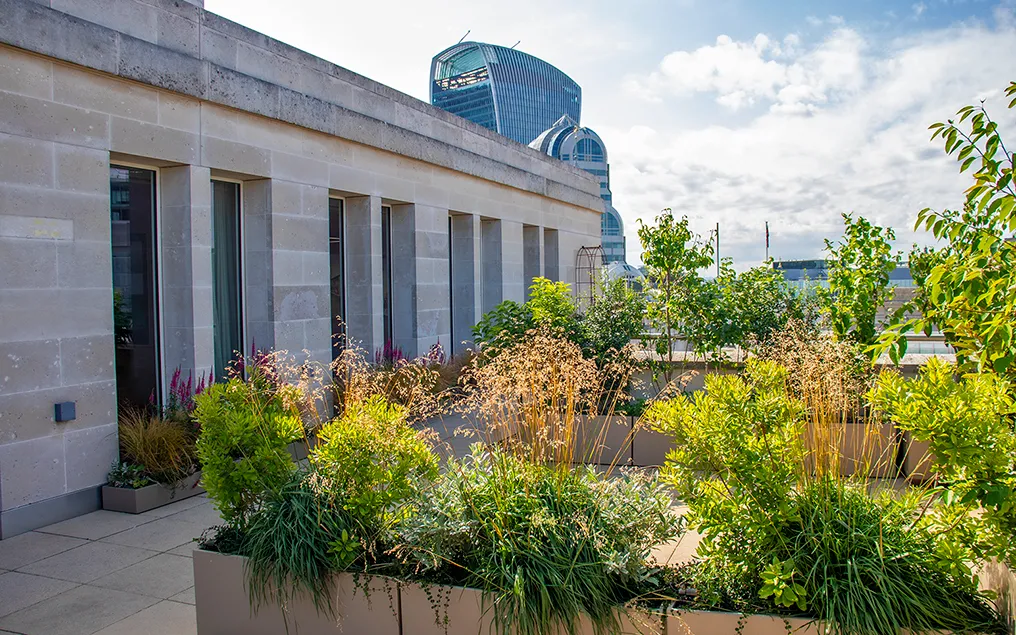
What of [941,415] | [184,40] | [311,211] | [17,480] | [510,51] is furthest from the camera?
[510,51]

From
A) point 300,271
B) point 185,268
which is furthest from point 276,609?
point 300,271

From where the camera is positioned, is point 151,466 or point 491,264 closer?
point 151,466

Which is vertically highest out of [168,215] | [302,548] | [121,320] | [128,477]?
[168,215]

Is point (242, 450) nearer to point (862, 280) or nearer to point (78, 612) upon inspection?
point (78, 612)

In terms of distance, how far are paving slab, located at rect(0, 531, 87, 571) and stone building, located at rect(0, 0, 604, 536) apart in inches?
8.0

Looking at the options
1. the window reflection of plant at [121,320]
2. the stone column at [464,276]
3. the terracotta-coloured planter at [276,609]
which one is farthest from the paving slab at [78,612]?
the stone column at [464,276]

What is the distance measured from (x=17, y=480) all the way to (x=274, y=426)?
2859 millimetres

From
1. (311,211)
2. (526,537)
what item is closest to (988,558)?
(526,537)

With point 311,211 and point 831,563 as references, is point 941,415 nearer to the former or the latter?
point 831,563

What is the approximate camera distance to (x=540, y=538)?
10.2 feet

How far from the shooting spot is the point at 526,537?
3117 millimetres

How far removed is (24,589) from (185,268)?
3.16m

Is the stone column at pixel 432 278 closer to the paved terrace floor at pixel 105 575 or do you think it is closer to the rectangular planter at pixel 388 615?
the paved terrace floor at pixel 105 575

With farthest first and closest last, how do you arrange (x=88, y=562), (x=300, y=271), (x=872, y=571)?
1. (x=300, y=271)
2. (x=88, y=562)
3. (x=872, y=571)
